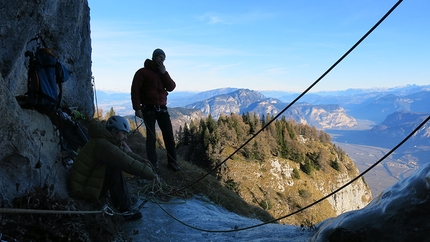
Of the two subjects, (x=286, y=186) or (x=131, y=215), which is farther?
(x=286, y=186)

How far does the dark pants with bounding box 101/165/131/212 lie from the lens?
5.74m

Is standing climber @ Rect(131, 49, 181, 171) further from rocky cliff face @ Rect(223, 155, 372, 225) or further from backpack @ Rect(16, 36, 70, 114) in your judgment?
rocky cliff face @ Rect(223, 155, 372, 225)

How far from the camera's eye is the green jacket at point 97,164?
5.27m

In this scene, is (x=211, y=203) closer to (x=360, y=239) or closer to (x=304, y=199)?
(x=360, y=239)

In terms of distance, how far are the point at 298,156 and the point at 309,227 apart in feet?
225

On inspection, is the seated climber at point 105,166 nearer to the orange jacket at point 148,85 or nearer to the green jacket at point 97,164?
the green jacket at point 97,164

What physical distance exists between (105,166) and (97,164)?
148 millimetres

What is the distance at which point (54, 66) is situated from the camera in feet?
21.4

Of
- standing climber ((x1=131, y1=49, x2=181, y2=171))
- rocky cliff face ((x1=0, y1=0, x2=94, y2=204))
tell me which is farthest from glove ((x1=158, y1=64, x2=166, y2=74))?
rocky cliff face ((x1=0, y1=0, x2=94, y2=204))

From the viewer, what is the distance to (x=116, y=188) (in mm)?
5980

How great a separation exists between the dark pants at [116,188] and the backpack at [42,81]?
7.10ft

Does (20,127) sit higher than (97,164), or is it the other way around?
(20,127)

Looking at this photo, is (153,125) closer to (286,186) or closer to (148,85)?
(148,85)

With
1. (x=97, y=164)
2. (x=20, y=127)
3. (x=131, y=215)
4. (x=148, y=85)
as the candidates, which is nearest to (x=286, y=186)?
(x=148, y=85)
